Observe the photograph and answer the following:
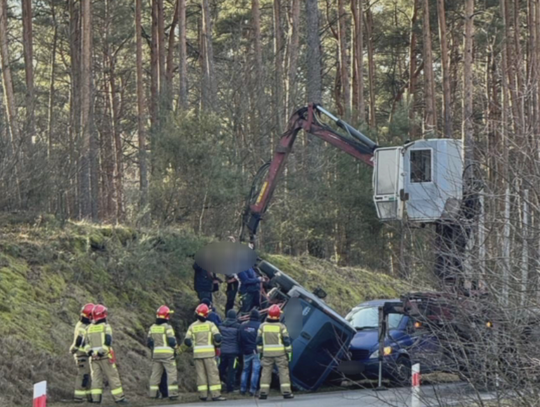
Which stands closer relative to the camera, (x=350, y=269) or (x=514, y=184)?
(x=514, y=184)

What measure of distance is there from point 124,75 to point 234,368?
111ft

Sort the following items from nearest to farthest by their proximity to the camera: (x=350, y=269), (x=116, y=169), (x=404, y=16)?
(x=350, y=269)
(x=404, y=16)
(x=116, y=169)

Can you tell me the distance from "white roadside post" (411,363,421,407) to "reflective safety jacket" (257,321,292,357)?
617 centimetres

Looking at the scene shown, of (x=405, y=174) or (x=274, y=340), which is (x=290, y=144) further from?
(x=274, y=340)

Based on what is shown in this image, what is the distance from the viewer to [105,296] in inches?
838

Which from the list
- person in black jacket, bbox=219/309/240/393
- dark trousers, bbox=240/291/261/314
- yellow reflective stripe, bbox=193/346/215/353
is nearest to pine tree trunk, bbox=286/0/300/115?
dark trousers, bbox=240/291/261/314

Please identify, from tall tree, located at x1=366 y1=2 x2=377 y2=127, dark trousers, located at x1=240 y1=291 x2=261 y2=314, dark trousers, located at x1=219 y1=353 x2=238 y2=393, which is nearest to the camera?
dark trousers, located at x1=219 y1=353 x2=238 y2=393

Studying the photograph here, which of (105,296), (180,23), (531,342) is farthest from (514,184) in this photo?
(180,23)

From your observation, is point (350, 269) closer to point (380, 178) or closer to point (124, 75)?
point (380, 178)

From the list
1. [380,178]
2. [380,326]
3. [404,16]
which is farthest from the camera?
[404,16]

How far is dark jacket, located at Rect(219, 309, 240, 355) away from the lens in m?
19.3

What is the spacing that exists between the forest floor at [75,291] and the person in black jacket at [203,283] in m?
0.53

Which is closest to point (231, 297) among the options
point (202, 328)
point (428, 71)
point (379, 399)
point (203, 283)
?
point (203, 283)

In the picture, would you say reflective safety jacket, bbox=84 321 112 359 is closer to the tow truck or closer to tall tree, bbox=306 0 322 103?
the tow truck
